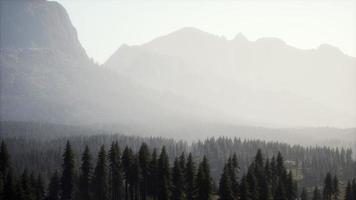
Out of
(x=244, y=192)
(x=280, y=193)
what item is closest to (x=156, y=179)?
(x=244, y=192)

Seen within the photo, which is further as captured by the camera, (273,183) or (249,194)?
(273,183)

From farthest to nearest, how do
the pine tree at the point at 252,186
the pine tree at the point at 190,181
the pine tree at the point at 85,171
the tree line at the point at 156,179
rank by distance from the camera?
the pine tree at the point at 85,171 → the pine tree at the point at 190,181 → the pine tree at the point at 252,186 → the tree line at the point at 156,179

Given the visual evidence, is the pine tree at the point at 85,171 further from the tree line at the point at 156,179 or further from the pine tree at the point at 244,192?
the pine tree at the point at 244,192

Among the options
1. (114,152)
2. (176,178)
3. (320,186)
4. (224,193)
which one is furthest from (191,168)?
(320,186)

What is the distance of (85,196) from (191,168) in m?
26.1

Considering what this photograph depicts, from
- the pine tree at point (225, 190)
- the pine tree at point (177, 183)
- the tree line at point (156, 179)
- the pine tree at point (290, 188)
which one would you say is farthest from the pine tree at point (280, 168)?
the pine tree at point (177, 183)

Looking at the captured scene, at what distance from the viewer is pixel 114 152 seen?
10612 cm

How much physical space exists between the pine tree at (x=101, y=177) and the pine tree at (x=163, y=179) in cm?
1303

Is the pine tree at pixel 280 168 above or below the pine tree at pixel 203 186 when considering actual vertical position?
above

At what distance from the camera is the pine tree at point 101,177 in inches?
4131

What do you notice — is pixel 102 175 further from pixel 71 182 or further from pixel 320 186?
pixel 320 186

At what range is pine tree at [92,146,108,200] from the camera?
10494cm

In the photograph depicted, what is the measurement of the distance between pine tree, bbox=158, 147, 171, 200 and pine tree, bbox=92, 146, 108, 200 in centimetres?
1303

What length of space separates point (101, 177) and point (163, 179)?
15.2m
